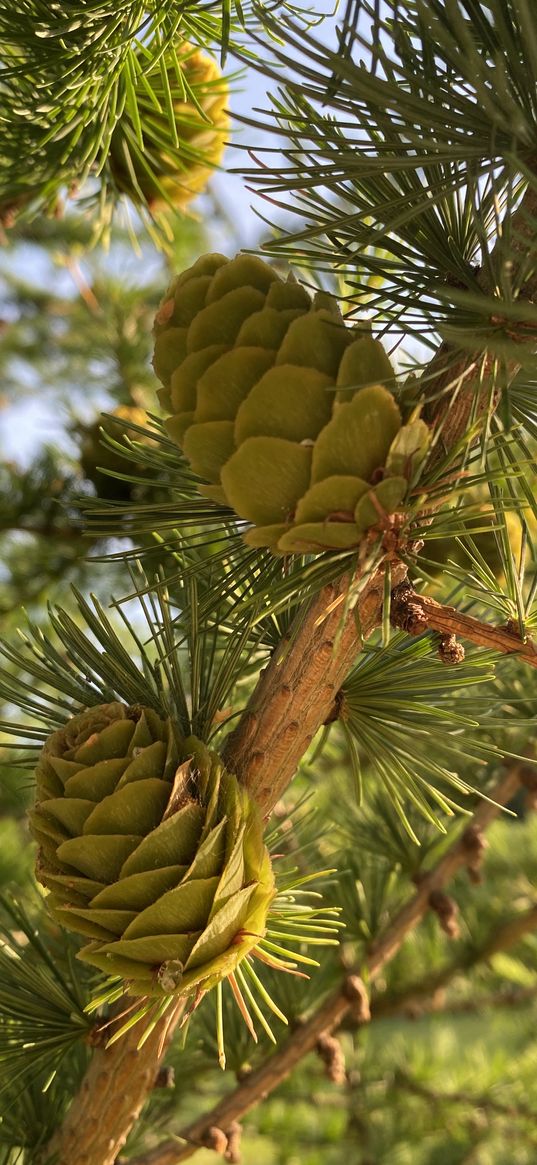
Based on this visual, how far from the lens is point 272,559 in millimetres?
345

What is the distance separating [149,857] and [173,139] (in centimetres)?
33

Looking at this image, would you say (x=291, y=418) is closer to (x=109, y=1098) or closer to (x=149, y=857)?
(x=149, y=857)

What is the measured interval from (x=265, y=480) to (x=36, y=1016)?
9.6 inches

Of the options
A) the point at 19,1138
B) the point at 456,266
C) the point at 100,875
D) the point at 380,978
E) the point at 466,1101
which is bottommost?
the point at 466,1101

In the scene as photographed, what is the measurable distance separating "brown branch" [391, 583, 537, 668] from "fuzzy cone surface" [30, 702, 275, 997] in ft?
0.25

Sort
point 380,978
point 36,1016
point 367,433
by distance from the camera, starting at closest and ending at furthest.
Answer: point 367,433
point 36,1016
point 380,978

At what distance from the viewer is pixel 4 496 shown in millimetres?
747

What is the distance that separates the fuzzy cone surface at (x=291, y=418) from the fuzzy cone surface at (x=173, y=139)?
226mm

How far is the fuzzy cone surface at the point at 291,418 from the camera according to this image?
0.83 feet

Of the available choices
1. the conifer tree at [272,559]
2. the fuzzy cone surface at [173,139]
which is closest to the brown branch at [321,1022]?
the conifer tree at [272,559]

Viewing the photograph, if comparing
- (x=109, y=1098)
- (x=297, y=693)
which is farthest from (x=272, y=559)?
(x=109, y=1098)

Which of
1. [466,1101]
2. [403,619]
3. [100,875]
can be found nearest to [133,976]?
[100,875]

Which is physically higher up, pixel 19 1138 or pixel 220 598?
pixel 220 598

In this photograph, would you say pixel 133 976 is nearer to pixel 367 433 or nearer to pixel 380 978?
pixel 367 433
